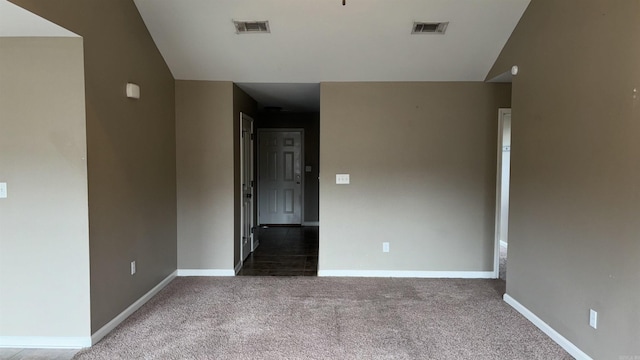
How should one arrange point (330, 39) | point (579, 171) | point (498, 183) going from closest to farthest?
point (579, 171), point (330, 39), point (498, 183)

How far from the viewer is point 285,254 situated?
200 inches

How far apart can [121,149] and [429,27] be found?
2.90m

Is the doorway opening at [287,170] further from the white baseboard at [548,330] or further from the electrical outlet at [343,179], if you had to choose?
the white baseboard at [548,330]

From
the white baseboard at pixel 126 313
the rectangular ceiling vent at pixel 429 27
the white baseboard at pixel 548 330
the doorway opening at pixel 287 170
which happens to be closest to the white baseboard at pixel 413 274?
the white baseboard at pixel 548 330

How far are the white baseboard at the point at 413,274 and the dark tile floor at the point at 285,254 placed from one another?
1.04 feet

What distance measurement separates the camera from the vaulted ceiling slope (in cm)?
304

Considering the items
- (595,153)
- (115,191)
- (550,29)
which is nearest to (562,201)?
(595,153)

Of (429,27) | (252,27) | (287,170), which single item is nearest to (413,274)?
(429,27)

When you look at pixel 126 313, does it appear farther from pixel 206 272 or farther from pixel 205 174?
pixel 205 174

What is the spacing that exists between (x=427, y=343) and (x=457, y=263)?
172 cm

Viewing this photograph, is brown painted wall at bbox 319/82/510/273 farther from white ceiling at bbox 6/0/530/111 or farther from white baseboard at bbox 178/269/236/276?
white baseboard at bbox 178/269/236/276

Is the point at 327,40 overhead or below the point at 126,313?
overhead

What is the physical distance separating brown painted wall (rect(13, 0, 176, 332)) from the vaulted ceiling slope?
0.38m

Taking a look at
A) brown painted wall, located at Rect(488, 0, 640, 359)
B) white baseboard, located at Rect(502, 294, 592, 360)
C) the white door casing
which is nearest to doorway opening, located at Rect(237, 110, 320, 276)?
the white door casing
